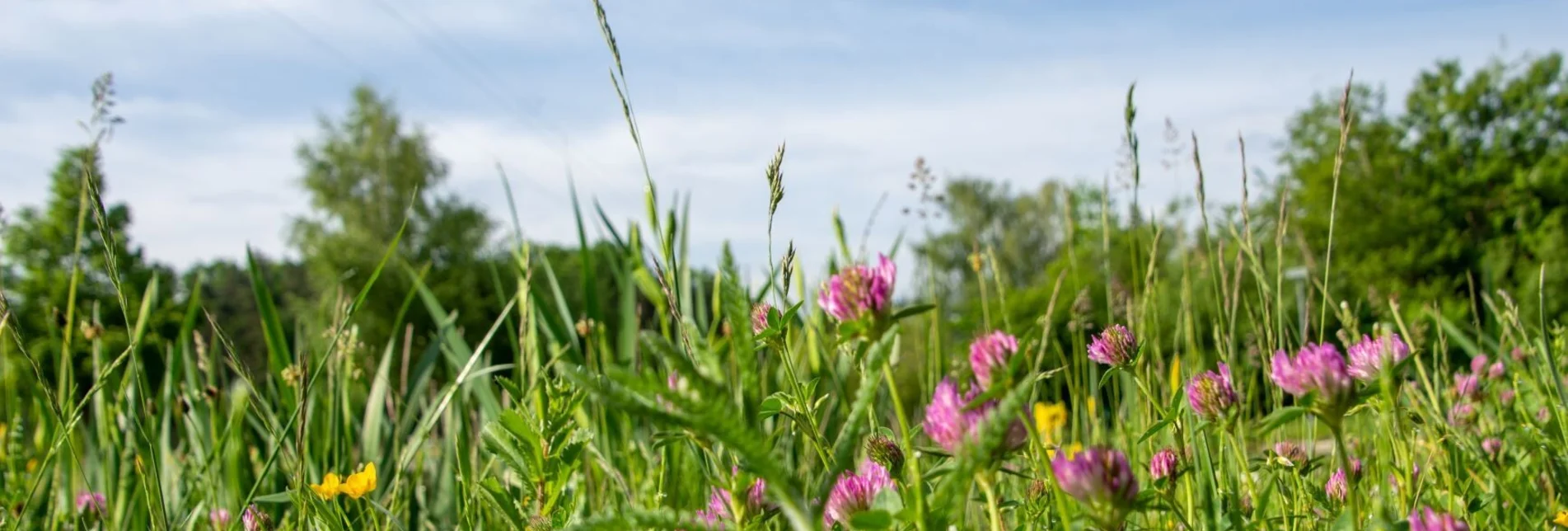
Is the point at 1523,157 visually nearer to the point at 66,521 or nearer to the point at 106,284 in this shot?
the point at 66,521

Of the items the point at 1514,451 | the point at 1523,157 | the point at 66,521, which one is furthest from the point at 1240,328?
the point at 1523,157

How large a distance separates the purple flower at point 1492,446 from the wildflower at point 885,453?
0.82 metres

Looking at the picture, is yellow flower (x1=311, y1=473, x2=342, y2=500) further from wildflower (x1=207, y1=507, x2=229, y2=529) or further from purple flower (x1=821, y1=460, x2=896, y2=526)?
purple flower (x1=821, y1=460, x2=896, y2=526)

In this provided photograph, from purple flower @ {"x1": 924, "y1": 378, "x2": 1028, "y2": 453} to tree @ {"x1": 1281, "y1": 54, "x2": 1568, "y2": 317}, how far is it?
20507 mm

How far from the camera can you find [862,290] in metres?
0.65

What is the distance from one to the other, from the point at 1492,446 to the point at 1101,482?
1.03 metres

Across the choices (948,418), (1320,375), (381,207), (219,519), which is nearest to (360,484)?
(219,519)

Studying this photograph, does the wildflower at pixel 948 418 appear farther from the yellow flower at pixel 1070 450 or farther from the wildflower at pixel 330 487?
the wildflower at pixel 330 487

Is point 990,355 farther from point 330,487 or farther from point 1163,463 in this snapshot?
point 330,487

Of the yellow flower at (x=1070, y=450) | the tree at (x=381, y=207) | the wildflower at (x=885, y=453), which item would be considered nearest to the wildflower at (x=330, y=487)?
the wildflower at (x=885, y=453)

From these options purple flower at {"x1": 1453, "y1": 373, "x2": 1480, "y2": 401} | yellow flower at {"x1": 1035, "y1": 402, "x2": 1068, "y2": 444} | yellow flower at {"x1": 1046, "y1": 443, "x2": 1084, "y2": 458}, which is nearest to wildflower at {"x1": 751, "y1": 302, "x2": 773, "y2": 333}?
yellow flower at {"x1": 1046, "y1": 443, "x2": 1084, "y2": 458}

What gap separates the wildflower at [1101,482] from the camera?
0.66 m

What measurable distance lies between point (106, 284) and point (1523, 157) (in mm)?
31914

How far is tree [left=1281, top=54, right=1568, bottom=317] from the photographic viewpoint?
795 inches
